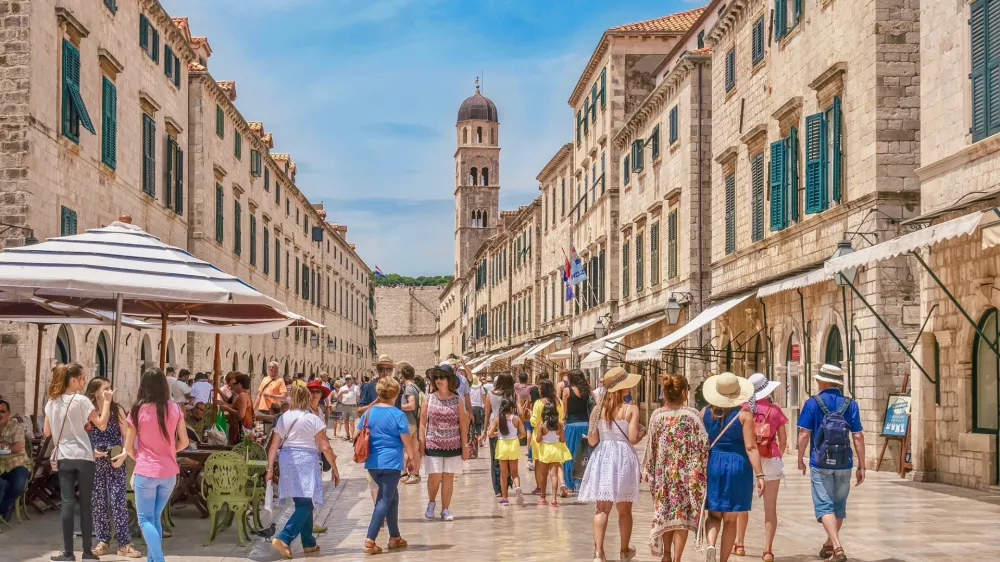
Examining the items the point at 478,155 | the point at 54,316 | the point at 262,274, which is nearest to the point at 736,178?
the point at 54,316

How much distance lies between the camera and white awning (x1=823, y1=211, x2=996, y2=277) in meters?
11.5

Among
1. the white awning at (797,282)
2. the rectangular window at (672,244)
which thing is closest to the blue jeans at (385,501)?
the white awning at (797,282)

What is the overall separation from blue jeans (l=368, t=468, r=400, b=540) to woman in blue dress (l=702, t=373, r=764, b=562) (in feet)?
9.70

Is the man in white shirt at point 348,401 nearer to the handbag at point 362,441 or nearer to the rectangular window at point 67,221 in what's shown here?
the rectangular window at point 67,221

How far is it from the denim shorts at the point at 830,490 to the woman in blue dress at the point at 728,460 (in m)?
0.93

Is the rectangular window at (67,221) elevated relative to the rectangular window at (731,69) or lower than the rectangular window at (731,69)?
lower

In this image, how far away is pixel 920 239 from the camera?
12195 millimetres

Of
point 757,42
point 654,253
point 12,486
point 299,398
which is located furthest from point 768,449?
point 654,253

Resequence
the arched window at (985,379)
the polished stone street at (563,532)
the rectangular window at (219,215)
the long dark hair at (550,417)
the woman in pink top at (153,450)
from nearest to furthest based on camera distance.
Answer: the woman in pink top at (153,450)
the polished stone street at (563,532)
the long dark hair at (550,417)
the arched window at (985,379)
the rectangular window at (219,215)

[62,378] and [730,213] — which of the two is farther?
[730,213]

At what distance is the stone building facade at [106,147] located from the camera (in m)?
17.6

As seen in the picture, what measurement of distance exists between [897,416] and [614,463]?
8.77 m

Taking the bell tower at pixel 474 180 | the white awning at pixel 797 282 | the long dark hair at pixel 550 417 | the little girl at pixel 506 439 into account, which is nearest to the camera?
the long dark hair at pixel 550 417

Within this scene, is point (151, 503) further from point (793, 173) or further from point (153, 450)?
point (793, 173)
